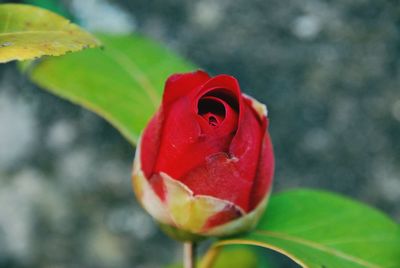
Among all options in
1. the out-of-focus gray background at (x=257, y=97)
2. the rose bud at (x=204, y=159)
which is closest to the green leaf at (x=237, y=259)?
the out-of-focus gray background at (x=257, y=97)

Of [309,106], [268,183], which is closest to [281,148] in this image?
[309,106]

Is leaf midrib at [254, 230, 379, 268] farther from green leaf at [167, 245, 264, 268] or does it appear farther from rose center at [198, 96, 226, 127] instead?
green leaf at [167, 245, 264, 268]

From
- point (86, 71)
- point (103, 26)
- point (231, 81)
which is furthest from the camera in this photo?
point (103, 26)

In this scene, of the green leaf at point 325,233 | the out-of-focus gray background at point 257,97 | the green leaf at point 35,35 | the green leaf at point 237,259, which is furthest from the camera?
the out-of-focus gray background at point 257,97

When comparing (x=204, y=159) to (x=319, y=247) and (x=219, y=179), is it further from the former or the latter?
(x=319, y=247)

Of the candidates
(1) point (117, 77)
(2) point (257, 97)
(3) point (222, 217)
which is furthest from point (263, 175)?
(2) point (257, 97)

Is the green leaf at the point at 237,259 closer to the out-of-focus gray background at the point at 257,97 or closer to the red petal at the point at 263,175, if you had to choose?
the out-of-focus gray background at the point at 257,97

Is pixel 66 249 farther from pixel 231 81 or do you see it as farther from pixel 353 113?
pixel 231 81
